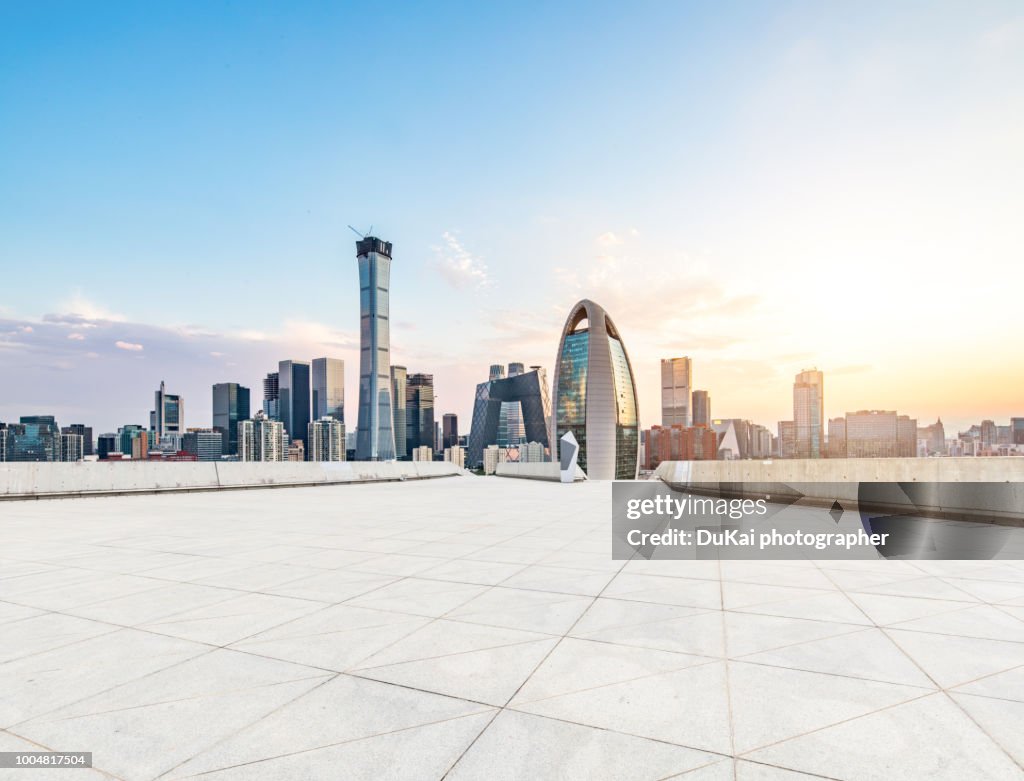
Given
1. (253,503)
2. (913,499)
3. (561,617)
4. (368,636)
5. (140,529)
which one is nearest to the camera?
(368,636)

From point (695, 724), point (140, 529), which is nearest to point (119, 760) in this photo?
point (695, 724)

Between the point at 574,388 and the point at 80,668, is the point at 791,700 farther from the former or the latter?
the point at 574,388

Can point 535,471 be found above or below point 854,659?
below

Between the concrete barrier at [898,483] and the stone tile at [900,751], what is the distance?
1134 centimetres

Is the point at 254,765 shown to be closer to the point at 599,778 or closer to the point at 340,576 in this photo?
the point at 599,778

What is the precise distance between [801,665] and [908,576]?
4.50 meters

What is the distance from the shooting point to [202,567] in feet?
26.7

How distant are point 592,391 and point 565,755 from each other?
482ft

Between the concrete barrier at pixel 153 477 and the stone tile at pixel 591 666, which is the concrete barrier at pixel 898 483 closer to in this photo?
the stone tile at pixel 591 666

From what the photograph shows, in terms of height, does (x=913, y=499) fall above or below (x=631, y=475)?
above

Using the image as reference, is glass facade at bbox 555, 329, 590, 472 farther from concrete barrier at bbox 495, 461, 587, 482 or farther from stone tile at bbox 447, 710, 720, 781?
stone tile at bbox 447, 710, 720, 781

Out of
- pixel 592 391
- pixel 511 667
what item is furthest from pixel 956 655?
pixel 592 391

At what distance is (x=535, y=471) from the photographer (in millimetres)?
39875

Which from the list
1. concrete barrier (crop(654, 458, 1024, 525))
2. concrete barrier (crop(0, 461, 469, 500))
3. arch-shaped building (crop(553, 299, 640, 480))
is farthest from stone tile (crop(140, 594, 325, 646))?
arch-shaped building (crop(553, 299, 640, 480))
